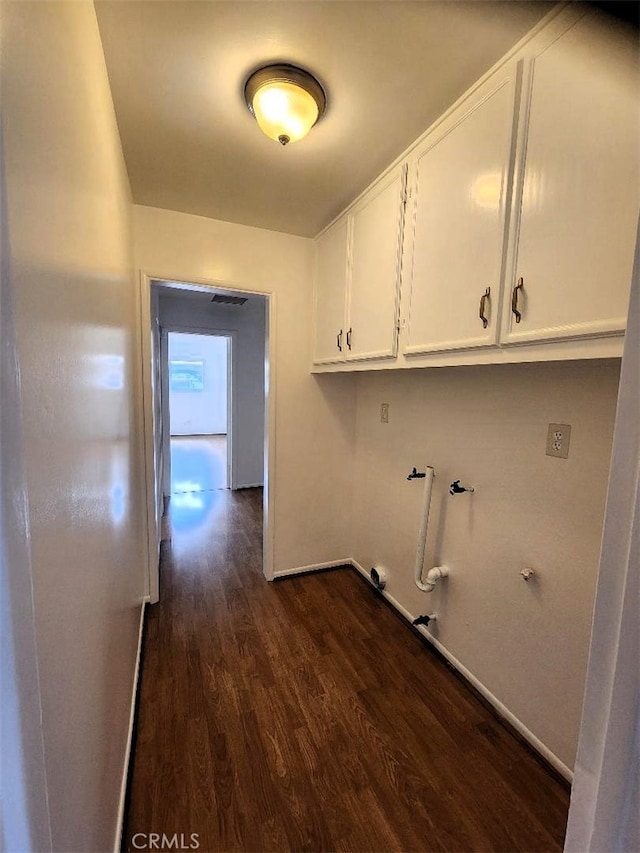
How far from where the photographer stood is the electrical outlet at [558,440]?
1.30 m

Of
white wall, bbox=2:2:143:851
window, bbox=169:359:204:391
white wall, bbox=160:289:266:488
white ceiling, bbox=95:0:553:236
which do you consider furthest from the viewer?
window, bbox=169:359:204:391

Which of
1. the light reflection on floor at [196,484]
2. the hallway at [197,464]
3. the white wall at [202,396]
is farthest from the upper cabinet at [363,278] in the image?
the white wall at [202,396]

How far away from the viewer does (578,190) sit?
92 centimetres

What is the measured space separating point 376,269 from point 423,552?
149 cm

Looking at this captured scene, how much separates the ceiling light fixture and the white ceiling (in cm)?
3

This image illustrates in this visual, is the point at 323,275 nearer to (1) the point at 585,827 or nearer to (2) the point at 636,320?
(2) the point at 636,320

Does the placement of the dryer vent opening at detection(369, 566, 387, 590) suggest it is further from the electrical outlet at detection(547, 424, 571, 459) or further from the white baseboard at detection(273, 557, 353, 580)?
the electrical outlet at detection(547, 424, 571, 459)

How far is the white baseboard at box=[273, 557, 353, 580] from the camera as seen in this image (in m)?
2.61

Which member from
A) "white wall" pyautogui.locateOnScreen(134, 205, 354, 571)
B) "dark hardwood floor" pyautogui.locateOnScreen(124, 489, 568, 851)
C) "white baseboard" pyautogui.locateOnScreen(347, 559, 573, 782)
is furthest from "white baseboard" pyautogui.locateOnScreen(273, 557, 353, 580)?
"white baseboard" pyautogui.locateOnScreen(347, 559, 573, 782)

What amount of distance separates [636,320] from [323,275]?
1.94 meters

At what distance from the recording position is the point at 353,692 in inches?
64.9

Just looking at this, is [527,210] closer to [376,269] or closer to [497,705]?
[376,269]

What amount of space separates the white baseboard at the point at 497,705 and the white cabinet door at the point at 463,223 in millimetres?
1560

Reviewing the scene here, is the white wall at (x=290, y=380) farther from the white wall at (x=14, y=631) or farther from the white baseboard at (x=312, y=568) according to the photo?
the white wall at (x=14, y=631)
